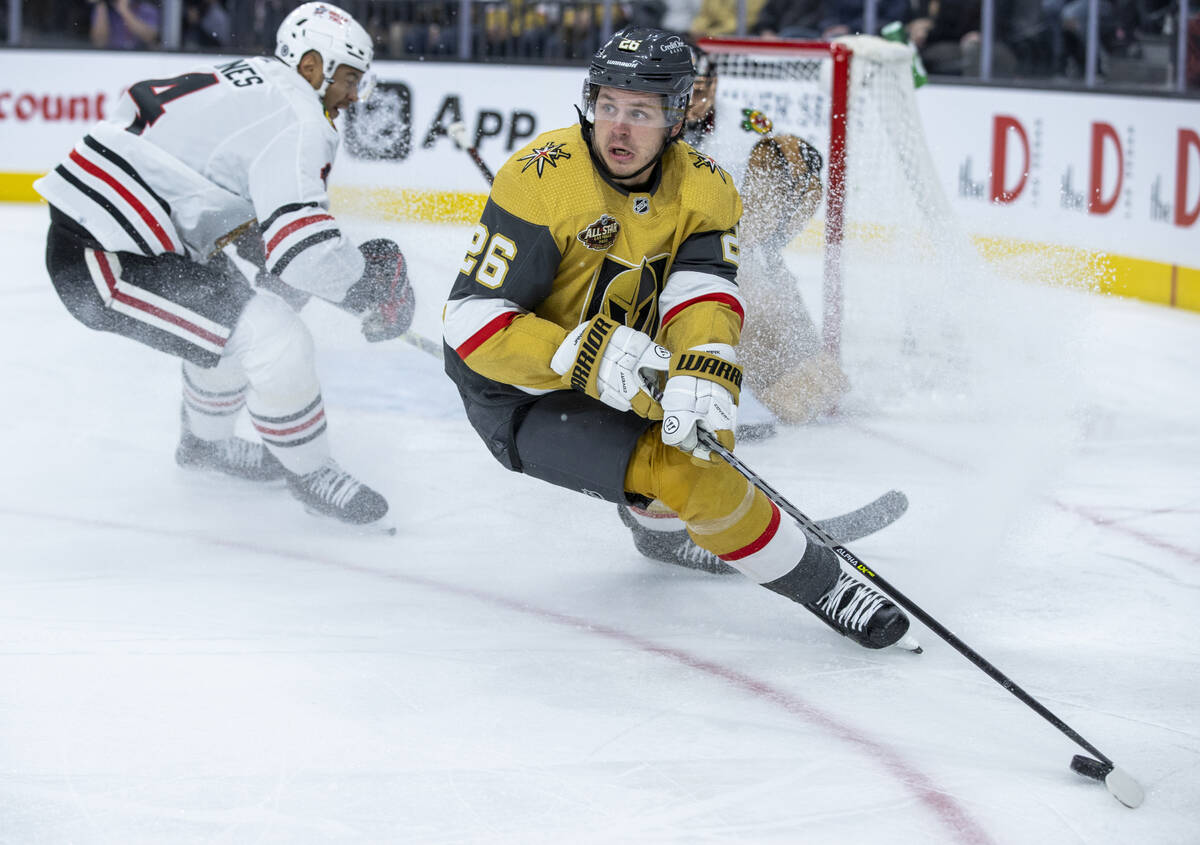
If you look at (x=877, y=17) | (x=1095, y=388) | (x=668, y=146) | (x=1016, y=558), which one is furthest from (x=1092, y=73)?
(x=668, y=146)

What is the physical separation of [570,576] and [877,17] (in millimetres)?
4643

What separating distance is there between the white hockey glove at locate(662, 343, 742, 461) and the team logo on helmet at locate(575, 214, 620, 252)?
0.21m

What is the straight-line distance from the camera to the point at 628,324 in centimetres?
221

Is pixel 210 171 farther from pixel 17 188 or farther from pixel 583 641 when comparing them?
pixel 17 188

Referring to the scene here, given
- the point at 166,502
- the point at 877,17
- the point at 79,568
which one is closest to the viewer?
the point at 79,568

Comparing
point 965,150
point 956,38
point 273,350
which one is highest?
point 956,38

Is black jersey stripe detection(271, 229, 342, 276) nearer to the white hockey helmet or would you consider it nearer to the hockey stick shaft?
the white hockey helmet

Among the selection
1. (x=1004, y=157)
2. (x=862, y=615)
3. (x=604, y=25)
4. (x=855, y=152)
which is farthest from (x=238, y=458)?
(x=604, y=25)

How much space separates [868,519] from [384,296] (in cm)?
110

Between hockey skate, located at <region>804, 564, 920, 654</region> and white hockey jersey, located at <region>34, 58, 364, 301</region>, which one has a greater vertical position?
white hockey jersey, located at <region>34, 58, 364, 301</region>

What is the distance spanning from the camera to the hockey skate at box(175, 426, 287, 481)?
307 centimetres

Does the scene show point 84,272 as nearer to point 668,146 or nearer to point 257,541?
point 257,541

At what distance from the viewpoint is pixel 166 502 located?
2.93 meters

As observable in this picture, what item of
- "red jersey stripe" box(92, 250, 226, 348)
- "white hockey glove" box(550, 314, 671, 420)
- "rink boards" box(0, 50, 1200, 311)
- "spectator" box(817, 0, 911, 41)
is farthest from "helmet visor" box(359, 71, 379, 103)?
"spectator" box(817, 0, 911, 41)
